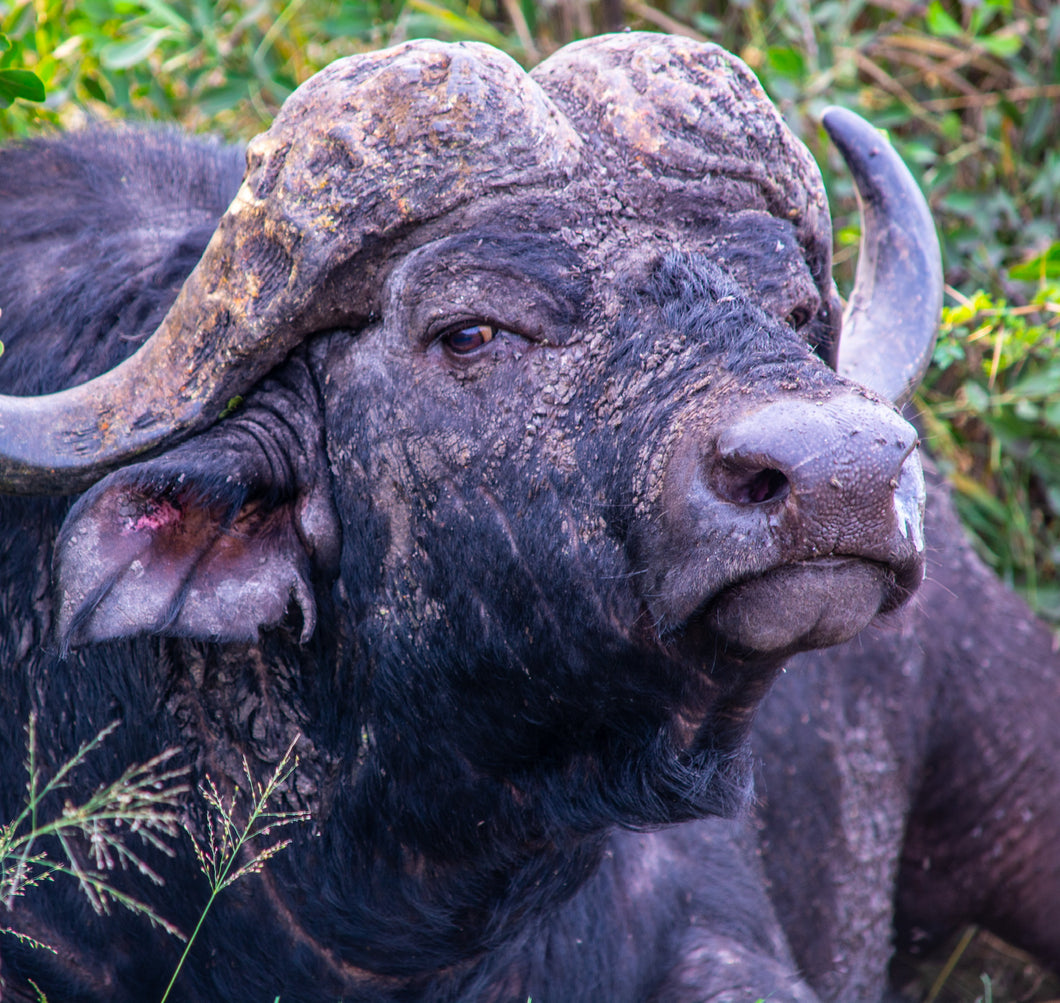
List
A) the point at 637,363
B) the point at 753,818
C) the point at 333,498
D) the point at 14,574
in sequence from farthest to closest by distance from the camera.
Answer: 1. the point at 753,818
2. the point at 14,574
3. the point at 333,498
4. the point at 637,363

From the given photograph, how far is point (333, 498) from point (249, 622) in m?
0.32

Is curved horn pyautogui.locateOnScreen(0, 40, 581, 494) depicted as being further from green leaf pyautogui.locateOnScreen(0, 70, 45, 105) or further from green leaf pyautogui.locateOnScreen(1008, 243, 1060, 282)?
green leaf pyautogui.locateOnScreen(1008, 243, 1060, 282)

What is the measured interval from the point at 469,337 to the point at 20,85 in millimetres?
1551

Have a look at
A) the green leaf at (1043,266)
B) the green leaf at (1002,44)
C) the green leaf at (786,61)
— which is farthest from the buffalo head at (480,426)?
the green leaf at (1002,44)

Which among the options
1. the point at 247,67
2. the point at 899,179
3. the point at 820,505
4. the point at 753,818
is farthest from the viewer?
the point at 247,67

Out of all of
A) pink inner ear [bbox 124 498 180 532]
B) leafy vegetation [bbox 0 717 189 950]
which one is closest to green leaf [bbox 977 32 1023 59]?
pink inner ear [bbox 124 498 180 532]

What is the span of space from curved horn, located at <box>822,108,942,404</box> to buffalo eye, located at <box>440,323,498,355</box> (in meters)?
1.15

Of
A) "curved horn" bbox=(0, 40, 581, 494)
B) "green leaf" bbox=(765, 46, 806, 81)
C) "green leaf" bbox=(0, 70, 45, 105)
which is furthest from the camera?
"green leaf" bbox=(765, 46, 806, 81)

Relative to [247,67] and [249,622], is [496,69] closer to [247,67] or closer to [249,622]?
[249,622]

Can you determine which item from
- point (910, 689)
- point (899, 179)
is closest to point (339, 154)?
point (899, 179)

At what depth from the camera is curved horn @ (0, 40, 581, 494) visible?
2.62m

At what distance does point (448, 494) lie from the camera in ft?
8.84

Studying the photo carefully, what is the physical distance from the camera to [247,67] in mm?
5777

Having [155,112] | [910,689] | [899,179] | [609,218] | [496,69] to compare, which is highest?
[496,69]
